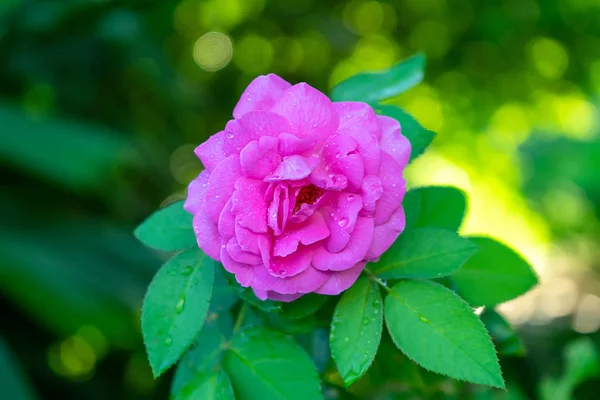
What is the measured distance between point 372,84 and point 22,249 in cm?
150

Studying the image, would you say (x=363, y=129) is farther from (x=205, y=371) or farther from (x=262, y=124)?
(x=205, y=371)

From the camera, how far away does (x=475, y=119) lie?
3455mm

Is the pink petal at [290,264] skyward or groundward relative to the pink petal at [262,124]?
groundward

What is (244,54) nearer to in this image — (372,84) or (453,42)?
(453,42)

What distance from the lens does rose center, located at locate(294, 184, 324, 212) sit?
388 mm

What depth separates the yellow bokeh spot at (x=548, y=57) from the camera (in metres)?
3.33

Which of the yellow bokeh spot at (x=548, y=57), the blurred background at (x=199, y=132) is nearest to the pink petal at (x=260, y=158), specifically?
the blurred background at (x=199, y=132)

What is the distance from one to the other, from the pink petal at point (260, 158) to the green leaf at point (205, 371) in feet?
0.48

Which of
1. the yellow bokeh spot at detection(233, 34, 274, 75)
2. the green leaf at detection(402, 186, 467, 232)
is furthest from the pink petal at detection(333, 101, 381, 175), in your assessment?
the yellow bokeh spot at detection(233, 34, 274, 75)

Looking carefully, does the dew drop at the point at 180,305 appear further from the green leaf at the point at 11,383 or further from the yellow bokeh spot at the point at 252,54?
the yellow bokeh spot at the point at 252,54

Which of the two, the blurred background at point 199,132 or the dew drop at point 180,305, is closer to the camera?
the dew drop at point 180,305

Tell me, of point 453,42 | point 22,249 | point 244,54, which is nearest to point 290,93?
point 22,249

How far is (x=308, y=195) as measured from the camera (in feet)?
1.28

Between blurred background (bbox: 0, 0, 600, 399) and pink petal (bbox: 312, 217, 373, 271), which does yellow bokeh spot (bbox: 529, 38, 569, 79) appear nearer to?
blurred background (bbox: 0, 0, 600, 399)
